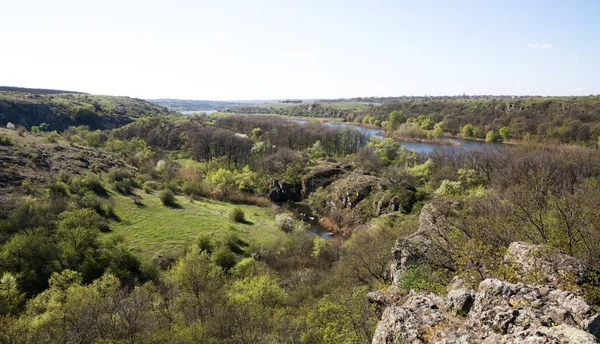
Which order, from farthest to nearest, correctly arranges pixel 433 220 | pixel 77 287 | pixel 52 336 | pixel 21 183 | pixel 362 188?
pixel 362 188 → pixel 21 183 → pixel 433 220 → pixel 77 287 → pixel 52 336

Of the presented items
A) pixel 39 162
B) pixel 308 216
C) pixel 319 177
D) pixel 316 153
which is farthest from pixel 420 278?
pixel 316 153

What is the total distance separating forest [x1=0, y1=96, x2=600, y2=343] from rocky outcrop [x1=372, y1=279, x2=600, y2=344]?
264 centimetres

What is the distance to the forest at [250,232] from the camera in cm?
1723

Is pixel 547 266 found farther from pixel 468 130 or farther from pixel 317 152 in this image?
pixel 468 130

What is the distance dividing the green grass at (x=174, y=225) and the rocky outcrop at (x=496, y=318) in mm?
36294

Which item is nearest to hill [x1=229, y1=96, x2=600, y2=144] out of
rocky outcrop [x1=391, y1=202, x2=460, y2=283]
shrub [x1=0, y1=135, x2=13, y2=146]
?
rocky outcrop [x1=391, y1=202, x2=460, y2=283]

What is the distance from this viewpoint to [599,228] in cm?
1611

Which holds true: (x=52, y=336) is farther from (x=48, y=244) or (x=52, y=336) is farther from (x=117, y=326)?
(x=48, y=244)

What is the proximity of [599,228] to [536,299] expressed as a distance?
37.8 ft

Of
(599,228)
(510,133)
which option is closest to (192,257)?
(599,228)

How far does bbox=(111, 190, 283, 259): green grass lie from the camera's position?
42.2m

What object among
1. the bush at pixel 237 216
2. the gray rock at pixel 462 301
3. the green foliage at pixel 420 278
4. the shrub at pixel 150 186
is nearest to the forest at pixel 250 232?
the green foliage at pixel 420 278

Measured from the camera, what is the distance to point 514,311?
8375mm

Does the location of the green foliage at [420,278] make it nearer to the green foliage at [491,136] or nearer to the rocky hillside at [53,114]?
the green foliage at [491,136]
